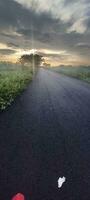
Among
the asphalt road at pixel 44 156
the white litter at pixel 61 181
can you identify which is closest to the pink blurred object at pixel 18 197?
the asphalt road at pixel 44 156

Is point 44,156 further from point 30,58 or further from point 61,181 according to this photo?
point 30,58

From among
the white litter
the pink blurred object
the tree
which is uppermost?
the tree

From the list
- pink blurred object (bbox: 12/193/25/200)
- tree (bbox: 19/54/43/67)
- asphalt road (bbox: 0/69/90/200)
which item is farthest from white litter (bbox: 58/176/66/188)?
tree (bbox: 19/54/43/67)

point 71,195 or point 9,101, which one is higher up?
point 9,101

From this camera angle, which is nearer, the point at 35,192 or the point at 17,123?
the point at 35,192

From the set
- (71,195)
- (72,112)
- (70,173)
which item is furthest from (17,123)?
(71,195)

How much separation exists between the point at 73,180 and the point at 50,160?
1.12 meters

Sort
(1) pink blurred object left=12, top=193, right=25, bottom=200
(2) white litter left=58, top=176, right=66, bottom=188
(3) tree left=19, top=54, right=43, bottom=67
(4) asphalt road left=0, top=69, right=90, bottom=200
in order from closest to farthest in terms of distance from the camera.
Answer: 1. (1) pink blurred object left=12, top=193, right=25, bottom=200
2. (4) asphalt road left=0, top=69, right=90, bottom=200
3. (2) white litter left=58, top=176, right=66, bottom=188
4. (3) tree left=19, top=54, right=43, bottom=67

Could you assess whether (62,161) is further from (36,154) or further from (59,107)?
(59,107)

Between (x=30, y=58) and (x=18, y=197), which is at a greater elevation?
(x=30, y=58)

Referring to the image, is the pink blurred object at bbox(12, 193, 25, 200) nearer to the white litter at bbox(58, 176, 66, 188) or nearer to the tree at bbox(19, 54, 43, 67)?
the white litter at bbox(58, 176, 66, 188)

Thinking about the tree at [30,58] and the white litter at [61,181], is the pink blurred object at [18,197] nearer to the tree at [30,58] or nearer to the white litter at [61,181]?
the white litter at [61,181]

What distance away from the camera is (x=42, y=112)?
44.0 ft

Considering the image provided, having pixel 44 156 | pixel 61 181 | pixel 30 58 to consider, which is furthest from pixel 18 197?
pixel 30 58
